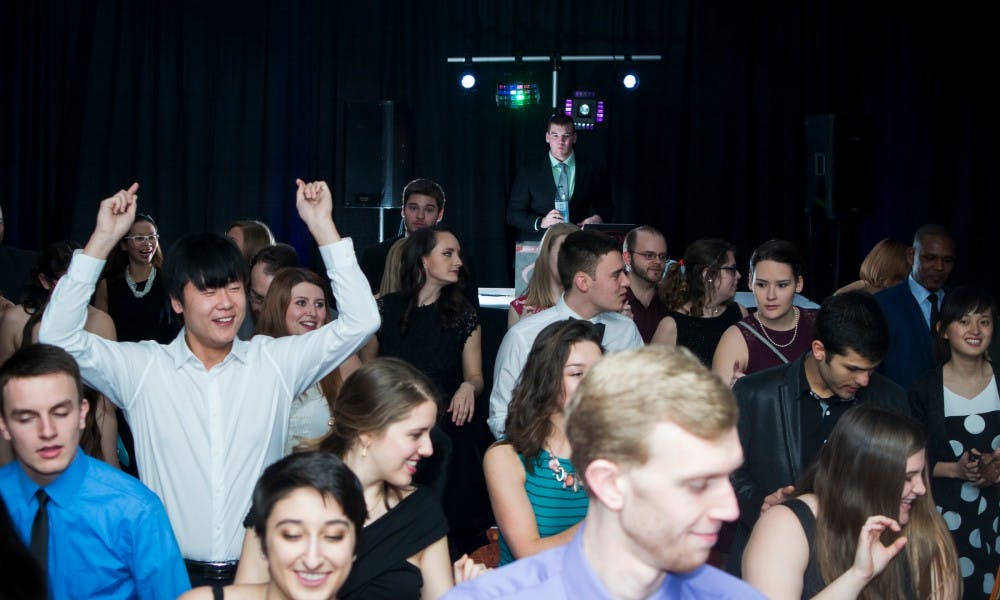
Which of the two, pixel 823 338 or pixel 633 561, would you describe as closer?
pixel 633 561

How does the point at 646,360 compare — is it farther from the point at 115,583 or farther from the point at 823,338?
the point at 823,338

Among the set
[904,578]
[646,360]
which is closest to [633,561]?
[646,360]

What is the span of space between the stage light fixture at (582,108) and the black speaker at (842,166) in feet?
4.97

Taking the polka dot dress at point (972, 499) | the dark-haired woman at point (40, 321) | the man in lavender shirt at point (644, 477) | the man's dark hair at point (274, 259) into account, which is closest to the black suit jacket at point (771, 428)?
the polka dot dress at point (972, 499)

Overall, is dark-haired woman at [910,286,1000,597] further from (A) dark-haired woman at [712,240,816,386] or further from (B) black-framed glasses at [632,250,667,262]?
(B) black-framed glasses at [632,250,667,262]

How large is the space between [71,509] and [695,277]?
8.99 feet

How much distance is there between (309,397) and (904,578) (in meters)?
1.80

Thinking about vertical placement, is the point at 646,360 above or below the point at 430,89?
below

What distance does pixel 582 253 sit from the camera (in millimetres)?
3777

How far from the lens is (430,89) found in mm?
8430

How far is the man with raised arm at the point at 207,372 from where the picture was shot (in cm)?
257

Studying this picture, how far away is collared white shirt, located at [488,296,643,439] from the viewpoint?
360 cm

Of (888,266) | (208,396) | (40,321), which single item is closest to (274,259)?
(40,321)

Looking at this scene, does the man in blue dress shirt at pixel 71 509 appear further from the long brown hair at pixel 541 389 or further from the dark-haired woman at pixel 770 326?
the dark-haired woman at pixel 770 326
